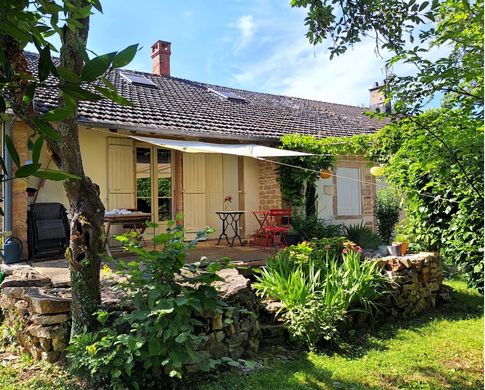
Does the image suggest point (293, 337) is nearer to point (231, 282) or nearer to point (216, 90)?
point (231, 282)

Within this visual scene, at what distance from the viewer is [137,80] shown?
1230 cm

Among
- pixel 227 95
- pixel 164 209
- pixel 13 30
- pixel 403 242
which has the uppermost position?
pixel 227 95

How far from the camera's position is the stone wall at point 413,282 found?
235 inches

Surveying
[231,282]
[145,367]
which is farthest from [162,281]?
[231,282]

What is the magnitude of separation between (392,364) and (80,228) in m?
3.44

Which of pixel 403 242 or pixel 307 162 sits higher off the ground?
pixel 307 162

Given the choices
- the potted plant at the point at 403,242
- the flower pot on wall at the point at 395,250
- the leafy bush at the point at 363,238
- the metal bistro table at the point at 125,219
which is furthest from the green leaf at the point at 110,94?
the leafy bush at the point at 363,238

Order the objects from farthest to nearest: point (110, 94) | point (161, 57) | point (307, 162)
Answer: point (161, 57) < point (307, 162) < point (110, 94)

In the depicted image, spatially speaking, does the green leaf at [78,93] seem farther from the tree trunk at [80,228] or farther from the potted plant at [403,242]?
the potted plant at [403,242]

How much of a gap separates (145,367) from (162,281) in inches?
28.0

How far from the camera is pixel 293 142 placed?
10.0 metres

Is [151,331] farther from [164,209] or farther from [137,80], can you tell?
[137,80]

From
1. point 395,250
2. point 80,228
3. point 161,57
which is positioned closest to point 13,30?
point 80,228

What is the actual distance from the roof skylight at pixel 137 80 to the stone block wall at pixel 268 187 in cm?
434
